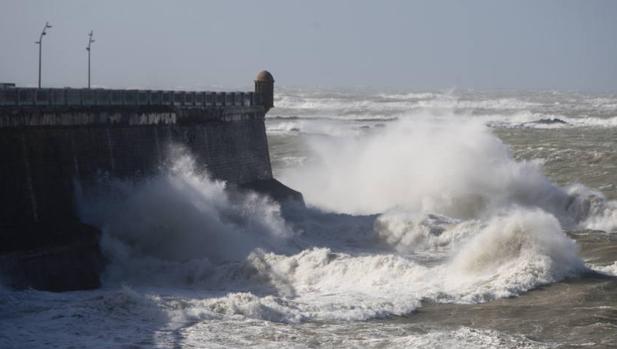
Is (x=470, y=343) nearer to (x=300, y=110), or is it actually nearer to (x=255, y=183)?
(x=255, y=183)

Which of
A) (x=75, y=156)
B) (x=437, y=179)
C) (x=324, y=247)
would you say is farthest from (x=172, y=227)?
(x=437, y=179)

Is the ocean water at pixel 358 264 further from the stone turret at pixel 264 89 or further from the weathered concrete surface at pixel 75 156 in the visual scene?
the stone turret at pixel 264 89

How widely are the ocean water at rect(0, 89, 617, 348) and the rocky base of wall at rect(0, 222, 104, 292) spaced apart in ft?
1.43

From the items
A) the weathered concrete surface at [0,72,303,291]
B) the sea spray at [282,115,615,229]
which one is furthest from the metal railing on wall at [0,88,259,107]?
the sea spray at [282,115,615,229]

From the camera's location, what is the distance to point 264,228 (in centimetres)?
2438

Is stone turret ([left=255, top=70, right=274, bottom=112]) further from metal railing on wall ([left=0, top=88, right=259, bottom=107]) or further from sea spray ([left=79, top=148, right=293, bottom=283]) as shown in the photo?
sea spray ([left=79, top=148, right=293, bottom=283])

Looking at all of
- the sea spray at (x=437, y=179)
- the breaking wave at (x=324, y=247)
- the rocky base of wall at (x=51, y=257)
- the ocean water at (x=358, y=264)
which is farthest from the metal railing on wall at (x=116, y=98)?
the sea spray at (x=437, y=179)

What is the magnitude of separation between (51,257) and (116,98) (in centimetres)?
641

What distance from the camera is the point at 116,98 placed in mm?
24031

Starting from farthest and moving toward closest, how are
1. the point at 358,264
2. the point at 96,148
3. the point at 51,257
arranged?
the point at 96,148, the point at 358,264, the point at 51,257

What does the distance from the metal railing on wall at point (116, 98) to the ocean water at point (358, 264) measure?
1.46m

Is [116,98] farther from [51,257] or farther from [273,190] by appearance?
[51,257]

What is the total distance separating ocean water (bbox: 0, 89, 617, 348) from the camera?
1510cm

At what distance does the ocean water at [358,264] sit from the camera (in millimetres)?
15102
